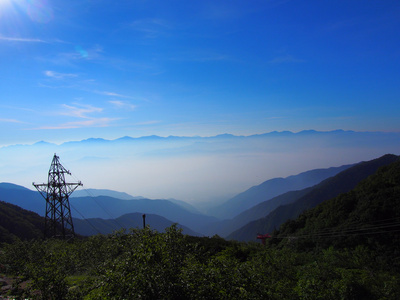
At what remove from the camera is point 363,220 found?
5297 cm

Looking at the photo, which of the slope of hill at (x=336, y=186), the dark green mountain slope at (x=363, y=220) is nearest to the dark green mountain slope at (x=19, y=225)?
the dark green mountain slope at (x=363, y=220)

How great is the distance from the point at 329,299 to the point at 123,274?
11074 mm

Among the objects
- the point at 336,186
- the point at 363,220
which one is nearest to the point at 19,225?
the point at 363,220

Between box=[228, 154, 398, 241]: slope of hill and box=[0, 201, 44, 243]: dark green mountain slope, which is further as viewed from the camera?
box=[228, 154, 398, 241]: slope of hill

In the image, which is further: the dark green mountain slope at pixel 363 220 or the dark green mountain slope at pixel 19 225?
the dark green mountain slope at pixel 19 225

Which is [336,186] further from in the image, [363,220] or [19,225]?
[19,225]

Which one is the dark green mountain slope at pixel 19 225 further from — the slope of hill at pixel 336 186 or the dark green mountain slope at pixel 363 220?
the slope of hill at pixel 336 186

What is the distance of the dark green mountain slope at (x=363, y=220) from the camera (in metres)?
46.9

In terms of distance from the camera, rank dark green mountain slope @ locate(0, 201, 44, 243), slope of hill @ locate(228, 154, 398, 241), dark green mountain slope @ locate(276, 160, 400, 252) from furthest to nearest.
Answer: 1. slope of hill @ locate(228, 154, 398, 241)
2. dark green mountain slope @ locate(0, 201, 44, 243)
3. dark green mountain slope @ locate(276, 160, 400, 252)

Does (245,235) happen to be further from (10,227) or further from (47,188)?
(47,188)

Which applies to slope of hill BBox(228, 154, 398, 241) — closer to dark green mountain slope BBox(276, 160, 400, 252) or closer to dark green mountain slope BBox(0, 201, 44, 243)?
dark green mountain slope BBox(276, 160, 400, 252)

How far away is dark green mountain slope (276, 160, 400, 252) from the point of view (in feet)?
154

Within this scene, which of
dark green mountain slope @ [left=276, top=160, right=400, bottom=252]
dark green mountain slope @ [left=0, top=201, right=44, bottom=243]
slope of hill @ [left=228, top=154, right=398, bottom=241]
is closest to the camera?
dark green mountain slope @ [left=276, top=160, right=400, bottom=252]

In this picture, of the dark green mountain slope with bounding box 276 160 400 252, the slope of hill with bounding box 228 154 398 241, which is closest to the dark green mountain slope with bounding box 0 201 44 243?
the dark green mountain slope with bounding box 276 160 400 252
